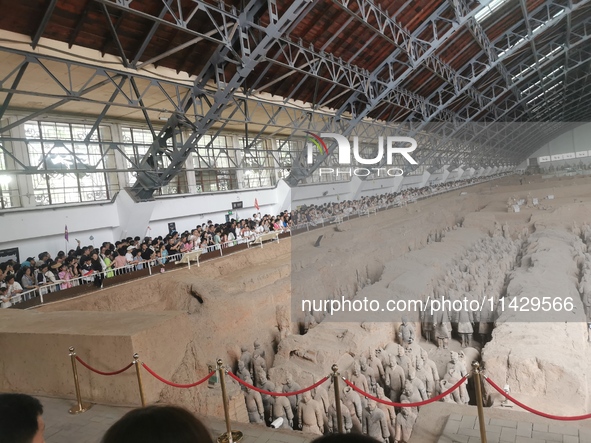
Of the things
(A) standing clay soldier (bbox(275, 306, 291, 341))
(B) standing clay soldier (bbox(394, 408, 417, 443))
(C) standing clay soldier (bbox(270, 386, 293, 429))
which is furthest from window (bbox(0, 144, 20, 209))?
(B) standing clay soldier (bbox(394, 408, 417, 443))

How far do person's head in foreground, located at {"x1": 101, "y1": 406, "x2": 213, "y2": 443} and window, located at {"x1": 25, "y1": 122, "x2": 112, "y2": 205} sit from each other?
38.4 feet

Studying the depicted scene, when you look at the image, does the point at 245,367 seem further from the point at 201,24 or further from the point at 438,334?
the point at 201,24

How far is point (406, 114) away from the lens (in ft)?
74.6

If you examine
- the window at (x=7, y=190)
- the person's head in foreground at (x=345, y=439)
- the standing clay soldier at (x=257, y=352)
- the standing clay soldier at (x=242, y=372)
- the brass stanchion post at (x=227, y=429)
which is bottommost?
the standing clay soldier at (x=242, y=372)

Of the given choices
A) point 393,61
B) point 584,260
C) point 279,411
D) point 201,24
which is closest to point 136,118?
point 201,24

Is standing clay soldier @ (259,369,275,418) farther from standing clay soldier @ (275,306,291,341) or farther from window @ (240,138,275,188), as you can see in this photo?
window @ (240,138,275,188)

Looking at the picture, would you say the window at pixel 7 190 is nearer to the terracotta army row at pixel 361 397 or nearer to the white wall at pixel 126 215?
the white wall at pixel 126 215

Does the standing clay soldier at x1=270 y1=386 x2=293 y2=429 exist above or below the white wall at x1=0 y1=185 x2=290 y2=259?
below

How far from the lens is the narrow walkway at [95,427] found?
4191mm

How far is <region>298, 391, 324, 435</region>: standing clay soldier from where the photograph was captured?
6.23 meters

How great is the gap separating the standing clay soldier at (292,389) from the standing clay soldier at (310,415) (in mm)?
286

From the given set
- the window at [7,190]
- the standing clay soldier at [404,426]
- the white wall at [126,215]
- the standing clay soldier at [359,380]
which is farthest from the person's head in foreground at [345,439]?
the window at [7,190]

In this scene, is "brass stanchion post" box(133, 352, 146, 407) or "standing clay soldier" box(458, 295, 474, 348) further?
"standing clay soldier" box(458, 295, 474, 348)

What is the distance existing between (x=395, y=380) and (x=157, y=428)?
275 inches
